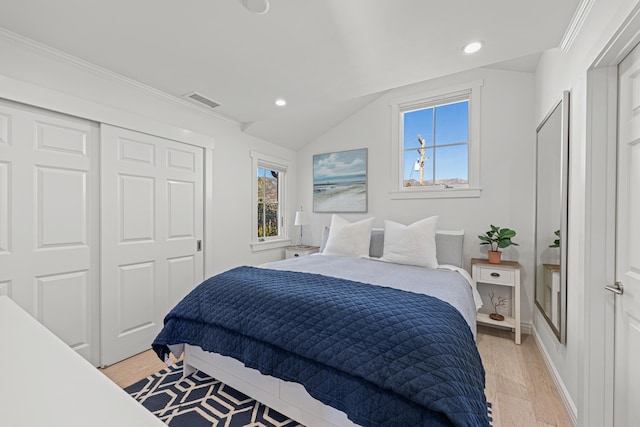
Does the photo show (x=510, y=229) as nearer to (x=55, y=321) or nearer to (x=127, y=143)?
(x=127, y=143)

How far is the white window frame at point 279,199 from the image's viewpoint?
3715 mm

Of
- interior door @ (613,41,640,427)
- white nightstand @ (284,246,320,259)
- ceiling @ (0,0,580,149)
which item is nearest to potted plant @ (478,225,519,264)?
interior door @ (613,41,640,427)

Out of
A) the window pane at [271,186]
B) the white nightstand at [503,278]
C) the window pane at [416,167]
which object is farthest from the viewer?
the window pane at [271,186]

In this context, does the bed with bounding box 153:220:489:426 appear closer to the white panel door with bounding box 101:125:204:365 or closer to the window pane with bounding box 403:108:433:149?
the white panel door with bounding box 101:125:204:365

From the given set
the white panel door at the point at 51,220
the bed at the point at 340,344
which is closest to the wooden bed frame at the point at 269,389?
the bed at the point at 340,344

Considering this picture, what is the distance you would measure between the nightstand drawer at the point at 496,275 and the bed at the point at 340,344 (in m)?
0.61

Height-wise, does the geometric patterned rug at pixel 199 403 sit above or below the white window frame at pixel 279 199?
below

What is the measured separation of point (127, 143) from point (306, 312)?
6.98ft

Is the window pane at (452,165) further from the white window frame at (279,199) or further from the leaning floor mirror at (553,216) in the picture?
the white window frame at (279,199)

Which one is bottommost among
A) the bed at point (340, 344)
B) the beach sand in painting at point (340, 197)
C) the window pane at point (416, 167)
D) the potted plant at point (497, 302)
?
the potted plant at point (497, 302)

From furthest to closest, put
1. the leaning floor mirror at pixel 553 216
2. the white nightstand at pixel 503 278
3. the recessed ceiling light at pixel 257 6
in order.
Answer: the white nightstand at pixel 503 278
the leaning floor mirror at pixel 553 216
the recessed ceiling light at pixel 257 6

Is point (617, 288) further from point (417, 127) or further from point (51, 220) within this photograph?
point (51, 220)

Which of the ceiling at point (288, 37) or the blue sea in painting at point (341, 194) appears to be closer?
the ceiling at point (288, 37)

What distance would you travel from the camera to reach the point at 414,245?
8.96 ft
